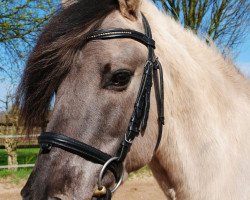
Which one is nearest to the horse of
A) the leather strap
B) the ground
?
the leather strap

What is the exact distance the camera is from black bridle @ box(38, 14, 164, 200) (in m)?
2.23

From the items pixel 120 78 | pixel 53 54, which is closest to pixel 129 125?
pixel 120 78

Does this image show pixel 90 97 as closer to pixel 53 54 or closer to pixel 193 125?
pixel 53 54

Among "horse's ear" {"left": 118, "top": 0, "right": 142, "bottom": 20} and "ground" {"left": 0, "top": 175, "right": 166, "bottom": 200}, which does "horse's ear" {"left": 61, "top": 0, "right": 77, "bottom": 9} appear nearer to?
"horse's ear" {"left": 118, "top": 0, "right": 142, "bottom": 20}

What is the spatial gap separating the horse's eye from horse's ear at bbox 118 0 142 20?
1.51 ft

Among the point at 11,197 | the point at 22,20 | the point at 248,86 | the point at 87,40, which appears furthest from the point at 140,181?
the point at 87,40

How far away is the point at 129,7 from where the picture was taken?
261 cm

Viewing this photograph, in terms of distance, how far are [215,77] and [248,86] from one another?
379 mm

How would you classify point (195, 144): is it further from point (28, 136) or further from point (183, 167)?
point (28, 136)

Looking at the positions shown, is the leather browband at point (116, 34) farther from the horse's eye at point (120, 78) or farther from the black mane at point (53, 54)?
the horse's eye at point (120, 78)

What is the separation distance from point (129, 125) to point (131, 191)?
24.1ft

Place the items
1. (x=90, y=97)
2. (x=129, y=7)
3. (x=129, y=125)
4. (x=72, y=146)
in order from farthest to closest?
(x=129, y=7) < (x=129, y=125) < (x=90, y=97) < (x=72, y=146)

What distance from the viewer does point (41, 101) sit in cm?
246

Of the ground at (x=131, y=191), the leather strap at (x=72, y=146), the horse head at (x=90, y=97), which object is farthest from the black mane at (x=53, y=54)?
Answer: the ground at (x=131, y=191)
